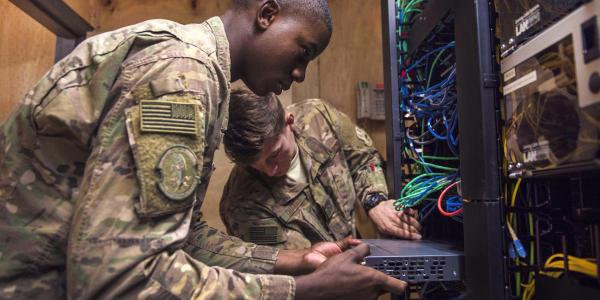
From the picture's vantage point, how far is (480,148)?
0.71m

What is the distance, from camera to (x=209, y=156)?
0.84m

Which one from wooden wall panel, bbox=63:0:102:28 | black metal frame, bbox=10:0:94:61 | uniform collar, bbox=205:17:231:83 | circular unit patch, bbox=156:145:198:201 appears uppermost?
wooden wall panel, bbox=63:0:102:28

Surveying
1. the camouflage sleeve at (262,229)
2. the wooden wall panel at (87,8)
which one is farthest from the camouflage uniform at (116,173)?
the wooden wall panel at (87,8)

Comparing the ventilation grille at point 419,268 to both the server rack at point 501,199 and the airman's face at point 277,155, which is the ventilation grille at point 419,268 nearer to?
the server rack at point 501,199

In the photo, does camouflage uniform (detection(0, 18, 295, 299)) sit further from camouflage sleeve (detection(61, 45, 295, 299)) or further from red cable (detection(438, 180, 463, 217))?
red cable (detection(438, 180, 463, 217))

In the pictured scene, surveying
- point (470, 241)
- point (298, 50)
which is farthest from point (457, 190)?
point (298, 50)

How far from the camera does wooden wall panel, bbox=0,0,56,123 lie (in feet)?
5.19

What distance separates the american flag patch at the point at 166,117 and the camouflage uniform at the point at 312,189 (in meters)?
0.91

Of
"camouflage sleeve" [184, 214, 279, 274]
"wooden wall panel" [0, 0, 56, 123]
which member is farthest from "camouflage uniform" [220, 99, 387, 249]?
"wooden wall panel" [0, 0, 56, 123]

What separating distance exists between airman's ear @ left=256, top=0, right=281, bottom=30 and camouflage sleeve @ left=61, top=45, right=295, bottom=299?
27 centimetres

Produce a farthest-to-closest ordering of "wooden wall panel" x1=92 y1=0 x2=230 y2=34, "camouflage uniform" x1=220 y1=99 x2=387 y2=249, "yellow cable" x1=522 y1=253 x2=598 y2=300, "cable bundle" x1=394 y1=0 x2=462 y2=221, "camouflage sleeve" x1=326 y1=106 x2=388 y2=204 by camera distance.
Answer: "wooden wall panel" x1=92 y1=0 x2=230 y2=34, "camouflage sleeve" x1=326 y1=106 x2=388 y2=204, "camouflage uniform" x1=220 y1=99 x2=387 y2=249, "cable bundle" x1=394 y1=0 x2=462 y2=221, "yellow cable" x1=522 y1=253 x2=598 y2=300

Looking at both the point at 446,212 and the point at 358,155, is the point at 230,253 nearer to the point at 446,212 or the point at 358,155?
the point at 446,212

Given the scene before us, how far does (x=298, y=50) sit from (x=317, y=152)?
751mm

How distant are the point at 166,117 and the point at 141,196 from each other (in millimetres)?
114
